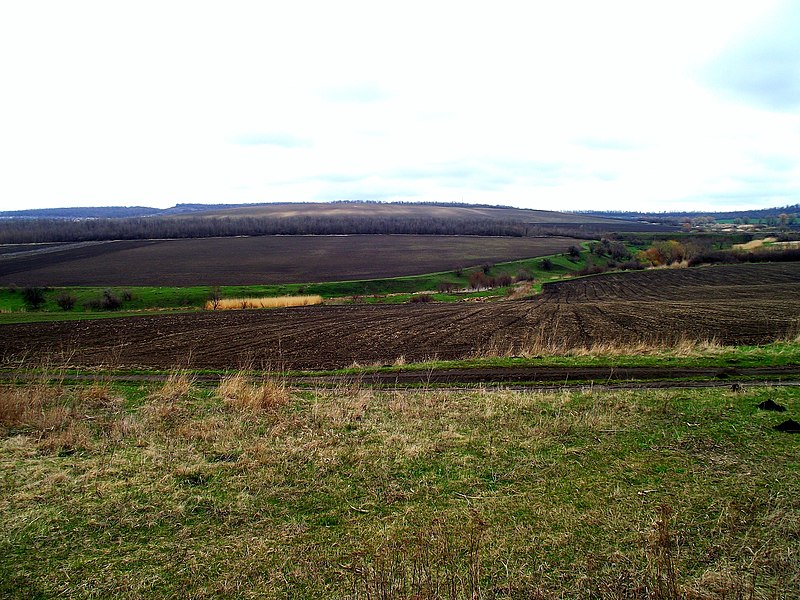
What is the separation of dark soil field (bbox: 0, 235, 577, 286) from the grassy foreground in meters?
51.1

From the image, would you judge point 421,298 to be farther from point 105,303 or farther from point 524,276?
point 105,303

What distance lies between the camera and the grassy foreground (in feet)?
16.4

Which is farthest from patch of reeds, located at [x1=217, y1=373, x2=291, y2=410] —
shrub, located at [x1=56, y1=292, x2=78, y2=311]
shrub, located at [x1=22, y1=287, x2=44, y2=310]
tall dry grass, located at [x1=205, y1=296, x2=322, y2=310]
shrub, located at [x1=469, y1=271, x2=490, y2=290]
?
shrub, located at [x1=469, y1=271, x2=490, y2=290]

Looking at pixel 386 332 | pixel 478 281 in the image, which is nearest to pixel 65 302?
pixel 386 332

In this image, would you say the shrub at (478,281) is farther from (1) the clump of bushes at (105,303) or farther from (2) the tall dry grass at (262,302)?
(1) the clump of bushes at (105,303)

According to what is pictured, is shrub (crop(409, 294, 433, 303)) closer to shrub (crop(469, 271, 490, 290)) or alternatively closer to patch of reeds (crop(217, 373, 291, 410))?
shrub (crop(469, 271, 490, 290))

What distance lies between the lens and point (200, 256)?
83.6 meters

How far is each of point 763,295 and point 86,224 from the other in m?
151

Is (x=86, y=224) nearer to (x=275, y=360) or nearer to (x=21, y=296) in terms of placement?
(x=21, y=296)

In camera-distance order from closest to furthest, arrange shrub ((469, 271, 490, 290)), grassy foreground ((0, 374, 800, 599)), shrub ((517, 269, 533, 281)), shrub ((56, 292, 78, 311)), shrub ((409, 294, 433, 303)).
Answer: grassy foreground ((0, 374, 800, 599))
shrub ((56, 292, 78, 311))
shrub ((409, 294, 433, 303))
shrub ((469, 271, 490, 290))
shrub ((517, 269, 533, 281))

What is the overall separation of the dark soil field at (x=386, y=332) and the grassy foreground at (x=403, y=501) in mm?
9425

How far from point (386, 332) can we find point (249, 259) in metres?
57.9

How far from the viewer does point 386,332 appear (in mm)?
28562

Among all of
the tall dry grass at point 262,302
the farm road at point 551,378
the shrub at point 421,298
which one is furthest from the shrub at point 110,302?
the farm road at point 551,378
